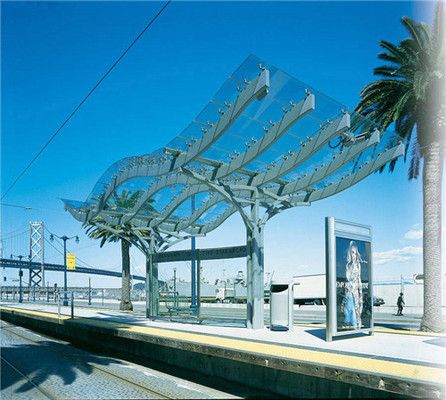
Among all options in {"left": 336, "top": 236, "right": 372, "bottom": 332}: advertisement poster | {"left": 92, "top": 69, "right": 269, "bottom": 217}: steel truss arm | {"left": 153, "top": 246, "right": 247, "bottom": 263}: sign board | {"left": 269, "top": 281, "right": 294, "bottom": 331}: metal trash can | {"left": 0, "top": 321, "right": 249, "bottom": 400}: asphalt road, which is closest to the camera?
{"left": 0, "top": 321, "right": 249, "bottom": 400}: asphalt road

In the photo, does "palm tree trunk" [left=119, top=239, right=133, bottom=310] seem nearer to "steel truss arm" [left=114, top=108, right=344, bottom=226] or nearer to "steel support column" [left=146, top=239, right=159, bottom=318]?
"steel support column" [left=146, top=239, right=159, bottom=318]

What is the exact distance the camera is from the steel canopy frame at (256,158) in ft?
44.7

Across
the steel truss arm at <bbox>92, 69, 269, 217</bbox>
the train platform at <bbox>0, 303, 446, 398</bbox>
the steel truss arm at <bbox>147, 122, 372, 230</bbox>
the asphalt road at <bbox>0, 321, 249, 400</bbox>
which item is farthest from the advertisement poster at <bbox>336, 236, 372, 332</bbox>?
the steel truss arm at <bbox>92, 69, 269, 217</bbox>

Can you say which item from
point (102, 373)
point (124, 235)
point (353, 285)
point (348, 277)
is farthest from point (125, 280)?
point (348, 277)

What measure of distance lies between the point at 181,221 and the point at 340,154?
9.66 m

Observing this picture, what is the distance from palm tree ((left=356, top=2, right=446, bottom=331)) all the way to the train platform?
119 inches

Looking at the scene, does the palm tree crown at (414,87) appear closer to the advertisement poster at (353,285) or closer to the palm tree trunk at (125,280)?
the advertisement poster at (353,285)

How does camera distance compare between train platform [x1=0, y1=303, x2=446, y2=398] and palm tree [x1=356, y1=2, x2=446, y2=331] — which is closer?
train platform [x1=0, y1=303, x2=446, y2=398]

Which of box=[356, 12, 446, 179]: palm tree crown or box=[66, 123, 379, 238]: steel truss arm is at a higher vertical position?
box=[356, 12, 446, 179]: palm tree crown

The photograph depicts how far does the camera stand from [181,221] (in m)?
24.2

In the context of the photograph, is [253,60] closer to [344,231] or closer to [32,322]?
[344,231]

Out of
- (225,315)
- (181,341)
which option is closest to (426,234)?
(225,315)

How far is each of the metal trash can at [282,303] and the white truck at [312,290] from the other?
3827cm

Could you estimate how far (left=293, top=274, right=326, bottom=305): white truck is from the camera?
2127 inches
